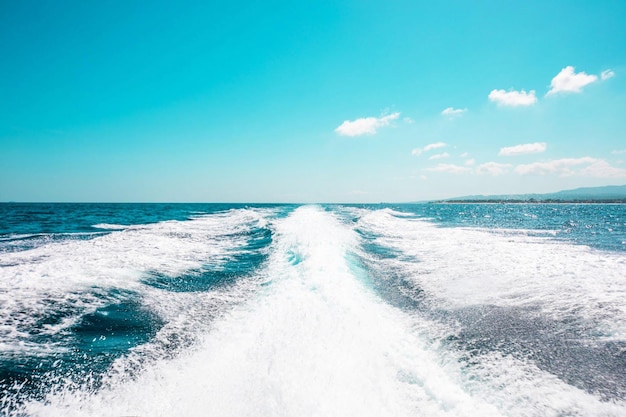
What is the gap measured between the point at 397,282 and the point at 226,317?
5.15 meters

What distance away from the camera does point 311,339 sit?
4.94 metres

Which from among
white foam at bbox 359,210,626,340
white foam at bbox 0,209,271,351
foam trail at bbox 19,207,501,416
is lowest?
white foam at bbox 359,210,626,340

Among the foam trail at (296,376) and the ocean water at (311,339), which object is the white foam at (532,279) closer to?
the ocean water at (311,339)

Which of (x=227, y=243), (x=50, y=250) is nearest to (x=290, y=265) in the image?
(x=227, y=243)

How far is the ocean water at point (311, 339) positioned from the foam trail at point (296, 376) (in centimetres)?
2

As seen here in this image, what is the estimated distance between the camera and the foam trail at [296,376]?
11.1 feet

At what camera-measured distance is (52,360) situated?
14.1ft

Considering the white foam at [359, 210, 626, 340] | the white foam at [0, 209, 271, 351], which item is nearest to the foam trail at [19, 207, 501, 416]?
the white foam at [0, 209, 271, 351]

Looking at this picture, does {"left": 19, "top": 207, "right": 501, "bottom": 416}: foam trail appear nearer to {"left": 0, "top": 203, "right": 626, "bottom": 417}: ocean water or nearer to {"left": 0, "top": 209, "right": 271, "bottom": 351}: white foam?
{"left": 0, "top": 203, "right": 626, "bottom": 417}: ocean water

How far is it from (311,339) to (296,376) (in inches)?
41.3

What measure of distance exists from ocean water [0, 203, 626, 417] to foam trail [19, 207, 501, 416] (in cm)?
2

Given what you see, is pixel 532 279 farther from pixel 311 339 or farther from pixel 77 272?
pixel 77 272

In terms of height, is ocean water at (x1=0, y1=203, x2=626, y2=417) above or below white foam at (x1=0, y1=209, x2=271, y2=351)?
below

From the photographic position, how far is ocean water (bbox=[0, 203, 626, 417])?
11.5ft
